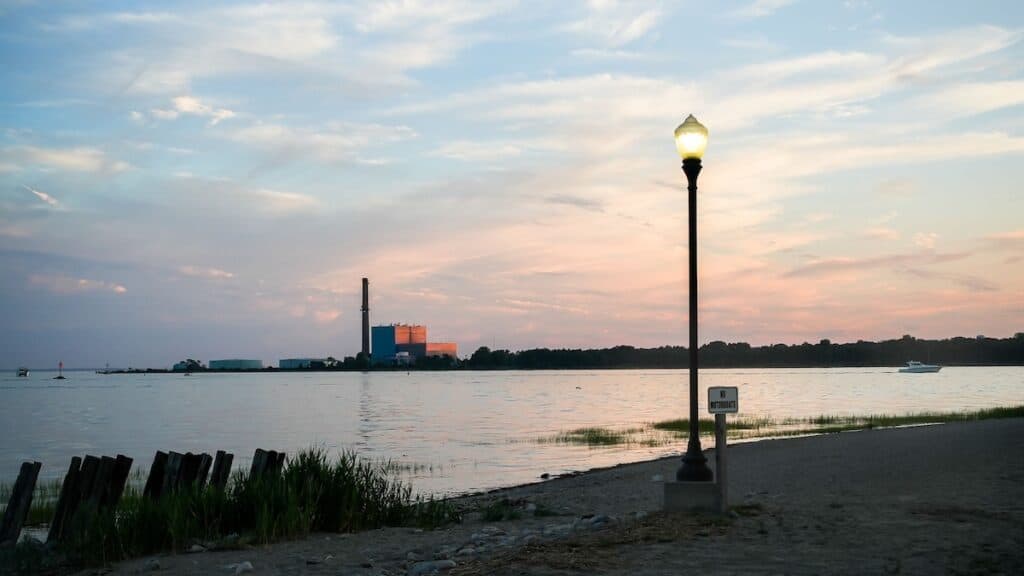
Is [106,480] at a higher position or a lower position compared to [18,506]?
higher

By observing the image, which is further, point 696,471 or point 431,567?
point 696,471

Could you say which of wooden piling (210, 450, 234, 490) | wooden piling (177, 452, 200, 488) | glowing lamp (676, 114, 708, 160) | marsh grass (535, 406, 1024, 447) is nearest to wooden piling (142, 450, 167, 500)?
wooden piling (177, 452, 200, 488)

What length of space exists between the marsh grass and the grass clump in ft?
79.3

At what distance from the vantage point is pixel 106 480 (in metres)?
17.0

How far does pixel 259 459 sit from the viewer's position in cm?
1652

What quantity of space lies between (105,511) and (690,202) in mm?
10408

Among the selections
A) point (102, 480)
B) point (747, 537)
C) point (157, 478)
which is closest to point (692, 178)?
point (747, 537)

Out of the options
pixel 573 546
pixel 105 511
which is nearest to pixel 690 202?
pixel 573 546

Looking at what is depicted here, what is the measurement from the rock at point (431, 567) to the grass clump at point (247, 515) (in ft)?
12.0

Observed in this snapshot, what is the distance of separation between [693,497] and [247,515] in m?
7.14

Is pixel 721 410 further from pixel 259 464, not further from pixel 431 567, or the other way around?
pixel 259 464

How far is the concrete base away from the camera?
44.0 feet

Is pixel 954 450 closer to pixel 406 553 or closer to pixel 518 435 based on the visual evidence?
pixel 406 553

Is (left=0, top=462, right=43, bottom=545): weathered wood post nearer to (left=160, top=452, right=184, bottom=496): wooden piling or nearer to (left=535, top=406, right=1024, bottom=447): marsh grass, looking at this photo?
(left=160, top=452, right=184, bottom=496): wooden piling
